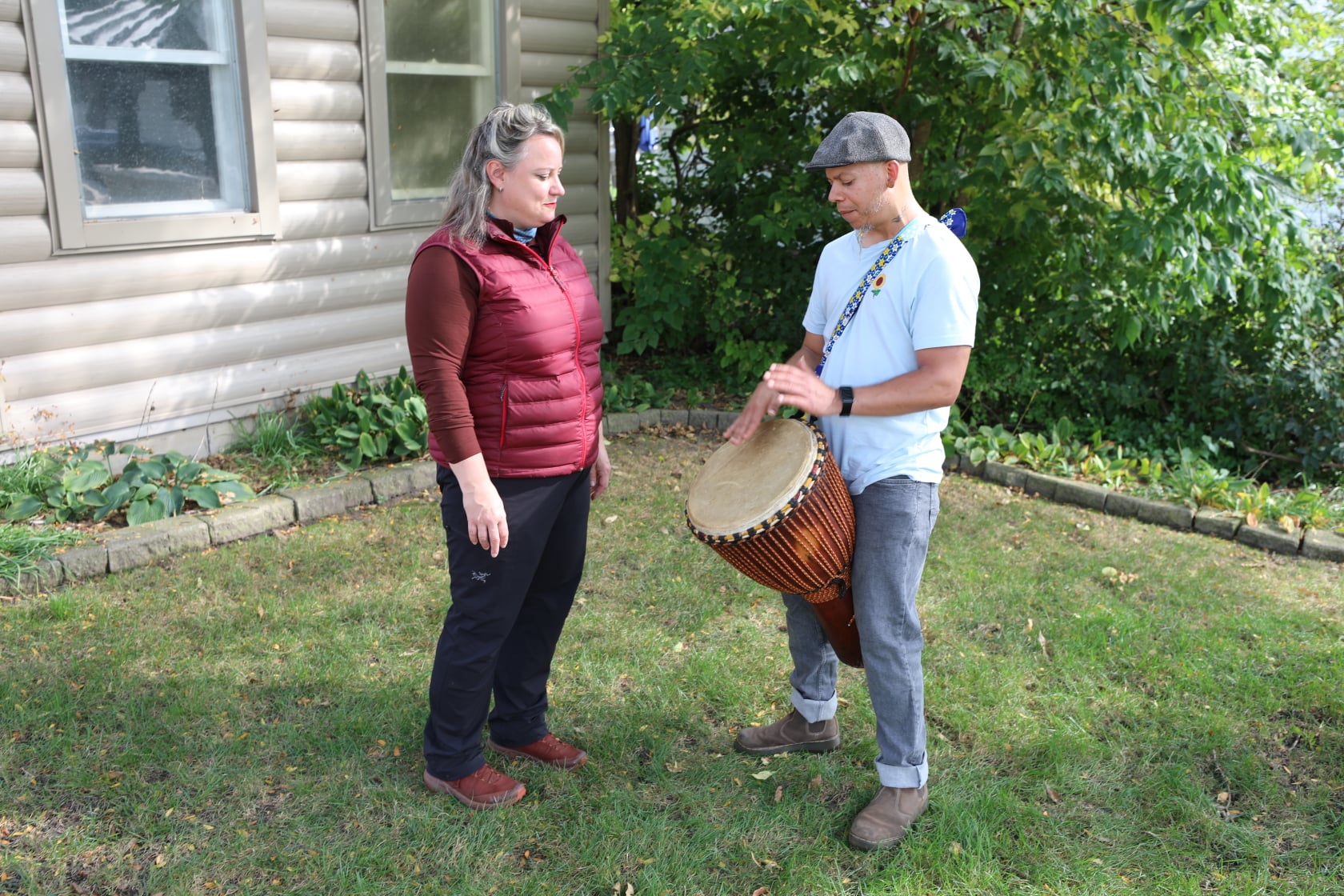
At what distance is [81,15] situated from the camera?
485 cm

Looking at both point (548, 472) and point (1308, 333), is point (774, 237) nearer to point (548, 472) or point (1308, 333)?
point (1308, 333)

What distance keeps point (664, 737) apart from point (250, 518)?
2.44 m

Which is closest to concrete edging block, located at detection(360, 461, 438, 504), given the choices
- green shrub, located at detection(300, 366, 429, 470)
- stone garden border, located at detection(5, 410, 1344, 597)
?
stone garden border, located at detection(5, 410, 1344, 597)

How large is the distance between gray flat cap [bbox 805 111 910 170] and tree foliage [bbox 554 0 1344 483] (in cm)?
274

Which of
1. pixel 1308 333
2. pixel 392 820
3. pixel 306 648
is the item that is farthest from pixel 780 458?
pixel 1308 333

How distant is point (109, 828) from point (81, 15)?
371cm

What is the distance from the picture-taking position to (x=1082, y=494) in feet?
19.2

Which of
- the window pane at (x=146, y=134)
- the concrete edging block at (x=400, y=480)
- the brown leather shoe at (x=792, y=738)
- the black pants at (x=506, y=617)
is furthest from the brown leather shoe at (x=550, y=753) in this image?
the window pane at (x=146, y=134)

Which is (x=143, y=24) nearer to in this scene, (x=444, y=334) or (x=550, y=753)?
(x=444, y=334)

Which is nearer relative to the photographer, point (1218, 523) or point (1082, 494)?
point (1218, 523)

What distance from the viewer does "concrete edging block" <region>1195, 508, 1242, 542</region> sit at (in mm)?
5418

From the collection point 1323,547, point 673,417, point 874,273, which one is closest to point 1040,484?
point 1323,547

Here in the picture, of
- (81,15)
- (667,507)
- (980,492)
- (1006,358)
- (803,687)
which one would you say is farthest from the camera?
(1006,358)

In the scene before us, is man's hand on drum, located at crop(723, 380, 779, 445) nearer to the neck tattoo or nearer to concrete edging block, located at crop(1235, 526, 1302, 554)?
the neck tattoo
